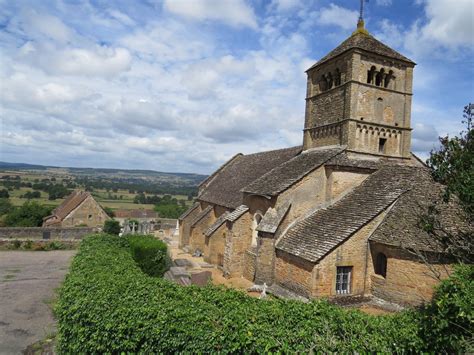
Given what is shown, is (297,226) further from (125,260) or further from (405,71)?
(405,71)

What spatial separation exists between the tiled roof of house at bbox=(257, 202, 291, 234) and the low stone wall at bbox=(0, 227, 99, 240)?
22998 millimetres

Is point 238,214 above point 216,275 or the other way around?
above

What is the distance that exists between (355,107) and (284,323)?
598 inches

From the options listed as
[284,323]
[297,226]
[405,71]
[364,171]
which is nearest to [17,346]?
[284,323]

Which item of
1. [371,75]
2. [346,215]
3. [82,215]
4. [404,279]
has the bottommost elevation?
[82,215]

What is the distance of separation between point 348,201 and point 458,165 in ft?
26.9

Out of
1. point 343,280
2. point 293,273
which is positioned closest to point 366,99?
point 343,280

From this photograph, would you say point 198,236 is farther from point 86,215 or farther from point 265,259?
point 86,215

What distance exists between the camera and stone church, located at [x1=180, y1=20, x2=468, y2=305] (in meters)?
15.4

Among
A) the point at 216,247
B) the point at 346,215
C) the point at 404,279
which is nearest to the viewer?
the point at 404,279

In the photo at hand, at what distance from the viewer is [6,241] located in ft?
94.0

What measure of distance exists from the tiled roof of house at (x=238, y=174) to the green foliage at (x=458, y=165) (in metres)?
14.2

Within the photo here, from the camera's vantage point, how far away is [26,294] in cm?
1641

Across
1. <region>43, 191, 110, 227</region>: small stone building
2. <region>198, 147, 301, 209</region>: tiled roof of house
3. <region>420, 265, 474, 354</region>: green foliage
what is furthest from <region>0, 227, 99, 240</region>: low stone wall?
<region>420, 265, 474, 354</region>: green foliage
